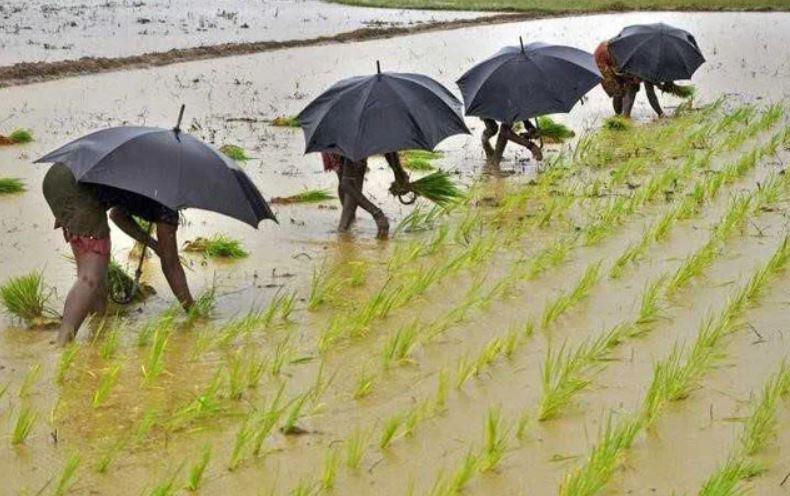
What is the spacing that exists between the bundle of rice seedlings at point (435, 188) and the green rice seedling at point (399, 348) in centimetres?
212

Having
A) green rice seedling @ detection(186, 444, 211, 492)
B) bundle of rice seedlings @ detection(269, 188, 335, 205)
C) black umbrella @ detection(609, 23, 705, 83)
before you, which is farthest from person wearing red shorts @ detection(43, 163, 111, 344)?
black umbrella @ detection(609, 23, 705, 83)

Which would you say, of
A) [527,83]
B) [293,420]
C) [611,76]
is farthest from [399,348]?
[611,76]

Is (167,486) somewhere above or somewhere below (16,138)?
above

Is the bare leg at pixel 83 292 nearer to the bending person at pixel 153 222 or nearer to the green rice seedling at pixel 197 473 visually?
the bending person at pixel 153 222

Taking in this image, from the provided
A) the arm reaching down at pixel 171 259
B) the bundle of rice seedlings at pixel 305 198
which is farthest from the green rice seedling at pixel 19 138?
the arm reaching down at pixel 171 259

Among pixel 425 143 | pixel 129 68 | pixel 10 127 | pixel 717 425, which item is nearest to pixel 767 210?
pixel 425 143

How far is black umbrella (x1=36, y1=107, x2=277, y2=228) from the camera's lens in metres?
4.84

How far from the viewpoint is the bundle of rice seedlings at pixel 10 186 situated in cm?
777

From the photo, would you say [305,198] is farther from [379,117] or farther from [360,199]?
[379,117]

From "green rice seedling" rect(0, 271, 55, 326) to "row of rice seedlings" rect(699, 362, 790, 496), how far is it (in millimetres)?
3056

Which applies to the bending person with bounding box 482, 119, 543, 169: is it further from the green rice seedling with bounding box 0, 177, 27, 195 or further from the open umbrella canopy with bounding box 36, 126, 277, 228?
the open umbrella canopy with bounding box 36, 126, 277, 228

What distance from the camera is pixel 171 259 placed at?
528 cm

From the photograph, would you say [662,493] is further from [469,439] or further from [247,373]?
[247,373]

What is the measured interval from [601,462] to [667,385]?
0.83 m
